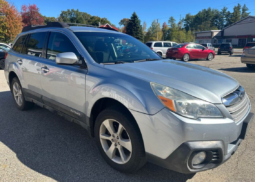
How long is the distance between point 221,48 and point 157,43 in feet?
42.3

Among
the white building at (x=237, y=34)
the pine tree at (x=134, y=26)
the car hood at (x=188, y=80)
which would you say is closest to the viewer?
the car hood at (x=188, y=80)

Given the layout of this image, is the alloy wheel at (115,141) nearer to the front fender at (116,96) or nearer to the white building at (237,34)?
the front fender at (116,96)

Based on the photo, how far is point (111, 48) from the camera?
3184mm

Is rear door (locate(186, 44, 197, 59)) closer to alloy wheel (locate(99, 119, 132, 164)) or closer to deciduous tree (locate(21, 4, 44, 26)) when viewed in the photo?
alloy wheel (locate(99, 119, 132, 164))

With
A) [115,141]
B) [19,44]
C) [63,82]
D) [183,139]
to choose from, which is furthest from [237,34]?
[183,139]

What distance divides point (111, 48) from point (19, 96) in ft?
8.59

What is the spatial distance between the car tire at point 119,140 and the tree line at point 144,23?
23210 mm

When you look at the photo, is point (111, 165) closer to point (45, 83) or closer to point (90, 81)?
point (90, 81)

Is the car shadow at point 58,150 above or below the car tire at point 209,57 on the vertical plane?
below

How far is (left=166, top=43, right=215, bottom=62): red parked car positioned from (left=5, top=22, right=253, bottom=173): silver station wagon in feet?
45.2

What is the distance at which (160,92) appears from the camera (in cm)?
203

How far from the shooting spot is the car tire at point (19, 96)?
4.34m

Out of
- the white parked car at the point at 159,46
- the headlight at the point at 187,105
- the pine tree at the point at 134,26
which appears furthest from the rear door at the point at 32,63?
the pine tree at the point at 134,26

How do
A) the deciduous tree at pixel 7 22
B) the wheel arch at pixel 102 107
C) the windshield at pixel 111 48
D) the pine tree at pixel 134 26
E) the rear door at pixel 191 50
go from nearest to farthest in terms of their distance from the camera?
the wheel arch at pixel 102 107
the windshield at pixel 111 48
the rear door at pixel 191 50
the deciduous tree at pixel 7 22
the pine tree at pixel 134 26
